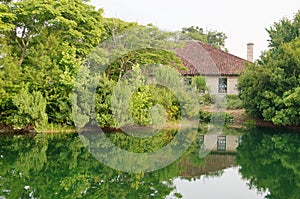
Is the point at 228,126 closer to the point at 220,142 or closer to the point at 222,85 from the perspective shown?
the point at 220,142

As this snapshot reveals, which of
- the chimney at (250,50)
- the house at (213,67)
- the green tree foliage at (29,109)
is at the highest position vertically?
the chimney at (250,50)

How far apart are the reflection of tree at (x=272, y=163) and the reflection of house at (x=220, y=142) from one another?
0.87 feet

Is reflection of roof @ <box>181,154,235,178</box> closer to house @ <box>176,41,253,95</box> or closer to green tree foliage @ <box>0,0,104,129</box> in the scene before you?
green tree foliage @ <box>0,0,104,129</box>

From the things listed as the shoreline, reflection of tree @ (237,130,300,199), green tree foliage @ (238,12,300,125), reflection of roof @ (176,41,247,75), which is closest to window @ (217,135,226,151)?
reflection of tree @ (237,130,300,199)

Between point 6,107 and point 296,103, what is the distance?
1136cm

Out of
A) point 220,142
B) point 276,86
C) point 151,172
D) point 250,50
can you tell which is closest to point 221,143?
point 220,142

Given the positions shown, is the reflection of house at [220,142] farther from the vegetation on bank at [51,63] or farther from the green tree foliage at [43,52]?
the green tree foliage at [43,52]

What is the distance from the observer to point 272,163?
8.74 m

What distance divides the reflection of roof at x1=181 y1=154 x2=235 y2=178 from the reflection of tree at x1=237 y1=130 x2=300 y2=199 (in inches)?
11.6

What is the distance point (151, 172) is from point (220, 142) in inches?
188

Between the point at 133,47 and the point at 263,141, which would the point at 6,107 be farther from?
the point at 263,141

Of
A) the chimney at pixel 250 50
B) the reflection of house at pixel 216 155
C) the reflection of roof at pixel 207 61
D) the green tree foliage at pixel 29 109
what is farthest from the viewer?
the chimney at pixel 250 50

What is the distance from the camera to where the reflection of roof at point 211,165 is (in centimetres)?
780

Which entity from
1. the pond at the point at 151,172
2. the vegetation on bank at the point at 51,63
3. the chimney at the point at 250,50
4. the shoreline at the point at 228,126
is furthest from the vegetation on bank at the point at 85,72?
the chimney at the point at 250,50
